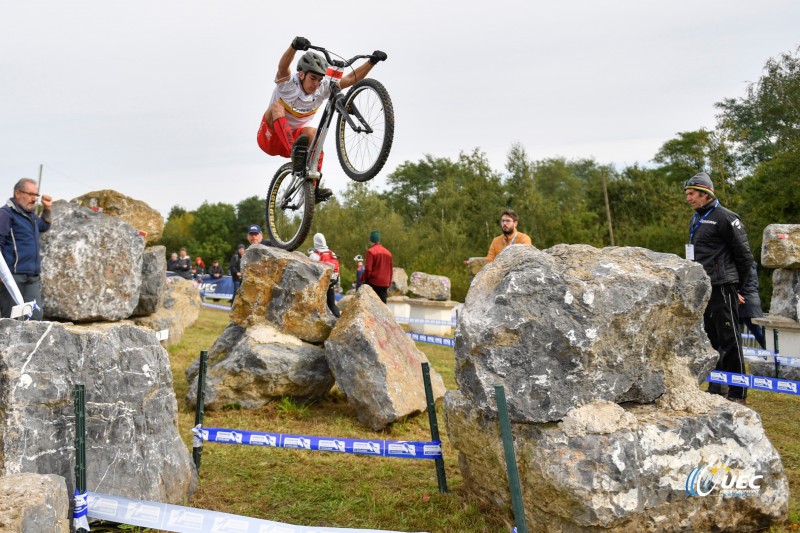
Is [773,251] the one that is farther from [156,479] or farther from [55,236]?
[55,236]

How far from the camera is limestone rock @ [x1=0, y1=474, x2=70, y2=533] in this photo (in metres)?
3.15

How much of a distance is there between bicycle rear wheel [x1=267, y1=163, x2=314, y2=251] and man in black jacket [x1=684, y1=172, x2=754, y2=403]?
3282 millimetres

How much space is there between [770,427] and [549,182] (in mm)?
45240

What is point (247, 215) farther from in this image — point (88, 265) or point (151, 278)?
point (88, 265)

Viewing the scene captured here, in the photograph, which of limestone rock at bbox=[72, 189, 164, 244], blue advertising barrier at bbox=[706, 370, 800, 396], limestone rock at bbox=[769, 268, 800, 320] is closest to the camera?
blue advertising barrier at bbox=[706, 370, 800, 396]

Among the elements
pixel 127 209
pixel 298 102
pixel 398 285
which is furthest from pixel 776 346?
pixel 398 285

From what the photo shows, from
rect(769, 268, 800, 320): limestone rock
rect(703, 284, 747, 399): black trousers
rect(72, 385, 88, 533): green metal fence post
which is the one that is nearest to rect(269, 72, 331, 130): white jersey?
rect(72, 385, 88, 533): green metal fence post

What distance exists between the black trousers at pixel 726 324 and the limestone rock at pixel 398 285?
1068cm

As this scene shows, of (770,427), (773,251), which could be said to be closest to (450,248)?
(773,251)

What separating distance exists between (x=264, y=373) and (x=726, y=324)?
4.44 m

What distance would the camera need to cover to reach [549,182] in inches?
1993

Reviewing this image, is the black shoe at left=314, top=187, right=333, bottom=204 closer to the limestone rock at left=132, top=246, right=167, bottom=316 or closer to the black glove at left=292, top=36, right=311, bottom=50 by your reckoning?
the black glove at left=292, top=36, right=311, bottom=50

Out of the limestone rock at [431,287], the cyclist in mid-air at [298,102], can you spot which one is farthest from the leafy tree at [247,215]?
the cyclist in mid-air at [298,102]

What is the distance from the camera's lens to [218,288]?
2117 cm
